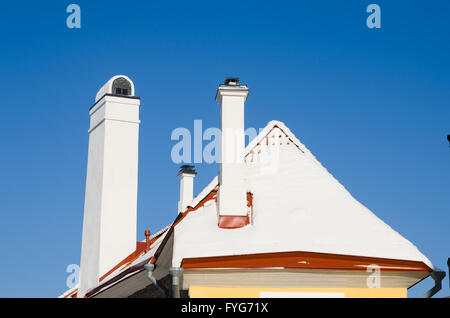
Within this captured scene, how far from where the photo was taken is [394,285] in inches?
492

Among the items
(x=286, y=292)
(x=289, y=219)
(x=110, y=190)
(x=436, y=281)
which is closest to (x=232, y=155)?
(x=289, y=219)

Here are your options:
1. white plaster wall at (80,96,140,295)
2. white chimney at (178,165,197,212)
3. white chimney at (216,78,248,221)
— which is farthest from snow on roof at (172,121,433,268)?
white chimney at (178,165,197,212)

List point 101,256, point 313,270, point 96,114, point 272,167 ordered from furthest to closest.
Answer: point 96,114 < point 101,256 < point 272,167 < point 313,270

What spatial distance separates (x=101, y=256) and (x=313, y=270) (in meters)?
8.21

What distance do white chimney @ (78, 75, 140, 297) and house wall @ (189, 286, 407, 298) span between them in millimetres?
7121

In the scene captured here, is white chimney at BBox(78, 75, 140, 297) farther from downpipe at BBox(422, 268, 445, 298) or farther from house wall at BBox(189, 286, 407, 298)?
downpipe at BBox(422, 268, 445, 298)

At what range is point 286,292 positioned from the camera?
12.2 metres

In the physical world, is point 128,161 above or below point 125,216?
above

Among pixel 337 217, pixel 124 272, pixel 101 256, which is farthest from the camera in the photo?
pixel 101 256

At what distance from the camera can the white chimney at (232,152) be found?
13219 millimetres

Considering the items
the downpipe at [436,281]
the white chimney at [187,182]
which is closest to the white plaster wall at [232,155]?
the downpipe at [436,281]

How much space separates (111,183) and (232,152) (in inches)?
274
